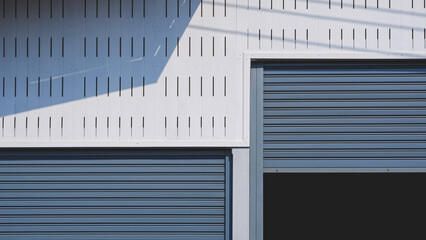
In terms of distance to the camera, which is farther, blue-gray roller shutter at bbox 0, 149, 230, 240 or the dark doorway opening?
the dark doorway opening

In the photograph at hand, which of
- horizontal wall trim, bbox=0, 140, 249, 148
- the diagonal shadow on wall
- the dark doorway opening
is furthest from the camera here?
the dark doorway opening

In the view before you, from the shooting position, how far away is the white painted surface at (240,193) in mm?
4203

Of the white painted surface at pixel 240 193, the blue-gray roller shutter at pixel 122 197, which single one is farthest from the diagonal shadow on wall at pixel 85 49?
the white painted surface at pixel 240 193

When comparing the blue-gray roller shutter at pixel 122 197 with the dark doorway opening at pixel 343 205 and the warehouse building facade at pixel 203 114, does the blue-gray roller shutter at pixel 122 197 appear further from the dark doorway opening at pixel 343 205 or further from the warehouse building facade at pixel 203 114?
the dark doorway opening at pixel 343 205

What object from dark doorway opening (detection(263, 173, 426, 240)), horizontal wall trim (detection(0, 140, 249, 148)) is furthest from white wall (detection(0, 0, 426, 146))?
dark doorway opening (detection(263, 173, 426, 240))

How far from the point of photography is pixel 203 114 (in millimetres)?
4258

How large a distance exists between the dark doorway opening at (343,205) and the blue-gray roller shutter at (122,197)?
3.55 m

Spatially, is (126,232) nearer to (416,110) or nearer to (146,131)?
(146,131)

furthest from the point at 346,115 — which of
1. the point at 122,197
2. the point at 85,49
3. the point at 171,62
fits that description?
the point at 85,49

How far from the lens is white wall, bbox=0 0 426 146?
4254 millimetres

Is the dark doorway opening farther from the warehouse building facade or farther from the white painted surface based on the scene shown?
the white painted surface

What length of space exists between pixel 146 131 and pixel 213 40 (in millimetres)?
1060

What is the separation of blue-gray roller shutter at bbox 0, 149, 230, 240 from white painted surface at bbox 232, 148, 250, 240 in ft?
0.23

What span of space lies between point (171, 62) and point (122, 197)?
1339mm
